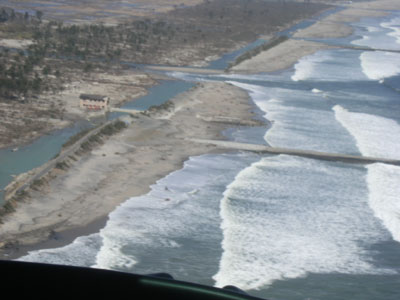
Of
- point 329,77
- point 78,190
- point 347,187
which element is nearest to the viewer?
point 78,190

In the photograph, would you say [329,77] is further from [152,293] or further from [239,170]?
[152,293]

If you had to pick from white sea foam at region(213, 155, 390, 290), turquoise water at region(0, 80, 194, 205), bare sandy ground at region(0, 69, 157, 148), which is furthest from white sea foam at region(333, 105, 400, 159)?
bare sandy ground at region(0, 69, 157, 148)

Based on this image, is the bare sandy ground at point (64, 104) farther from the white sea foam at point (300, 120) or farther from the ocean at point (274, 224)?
the ocean at point (274, 224)

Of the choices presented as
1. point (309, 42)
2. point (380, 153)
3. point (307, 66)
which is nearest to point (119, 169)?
point (380, 153)

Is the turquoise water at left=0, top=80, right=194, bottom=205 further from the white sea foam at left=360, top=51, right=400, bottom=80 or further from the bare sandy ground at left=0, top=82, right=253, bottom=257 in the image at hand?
the white sea foam at left=360, top=51, right=400, bottom=80

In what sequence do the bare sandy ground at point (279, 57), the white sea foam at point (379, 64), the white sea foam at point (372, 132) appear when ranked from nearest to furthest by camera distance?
1. the white sea foam at point (372, 132)
2. the bare sandy ground at point (279, 57)
3. the white sea foam at point (379, 64)

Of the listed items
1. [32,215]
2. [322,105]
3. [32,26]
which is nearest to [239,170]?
[32,215]

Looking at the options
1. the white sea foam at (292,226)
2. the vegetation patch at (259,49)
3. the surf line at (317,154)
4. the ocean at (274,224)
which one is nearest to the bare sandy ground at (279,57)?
the vegetation patch at (259,49)
